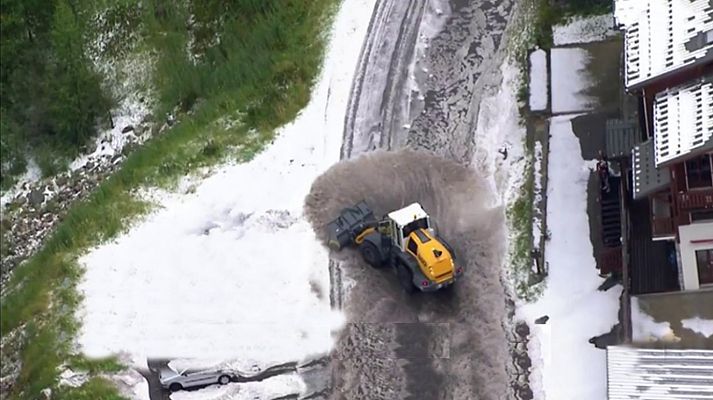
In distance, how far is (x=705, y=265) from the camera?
33281 millimetres

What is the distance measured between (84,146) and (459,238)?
21455 mm

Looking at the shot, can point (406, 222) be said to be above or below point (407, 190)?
below

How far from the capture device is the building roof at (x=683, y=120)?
31406 millimetres

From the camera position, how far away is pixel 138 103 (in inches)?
2045

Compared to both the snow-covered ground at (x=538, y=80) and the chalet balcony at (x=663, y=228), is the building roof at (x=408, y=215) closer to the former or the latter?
the chalet balcony at (x=663, y=228)

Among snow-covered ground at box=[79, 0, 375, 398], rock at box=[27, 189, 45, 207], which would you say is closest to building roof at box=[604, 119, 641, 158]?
snow-covered ground at box=[79, 0, 375, 398]

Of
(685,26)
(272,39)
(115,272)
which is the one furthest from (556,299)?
(272,39)

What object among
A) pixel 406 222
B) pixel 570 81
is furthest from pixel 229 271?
pixel 570 81

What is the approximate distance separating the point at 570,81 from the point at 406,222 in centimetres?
1142

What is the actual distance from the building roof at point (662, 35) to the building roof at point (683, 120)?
847 mm

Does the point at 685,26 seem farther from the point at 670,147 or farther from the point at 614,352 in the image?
the point at 614,352

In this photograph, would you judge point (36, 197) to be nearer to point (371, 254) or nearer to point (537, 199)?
point (371, 254)

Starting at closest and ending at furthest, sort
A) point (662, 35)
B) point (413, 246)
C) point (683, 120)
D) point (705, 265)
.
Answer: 1. point (683, 120)
2. point (705, 265)
3. point (662, 35)
4. point (413, 246)

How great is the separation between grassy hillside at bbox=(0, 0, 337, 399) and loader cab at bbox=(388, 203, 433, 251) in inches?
364
